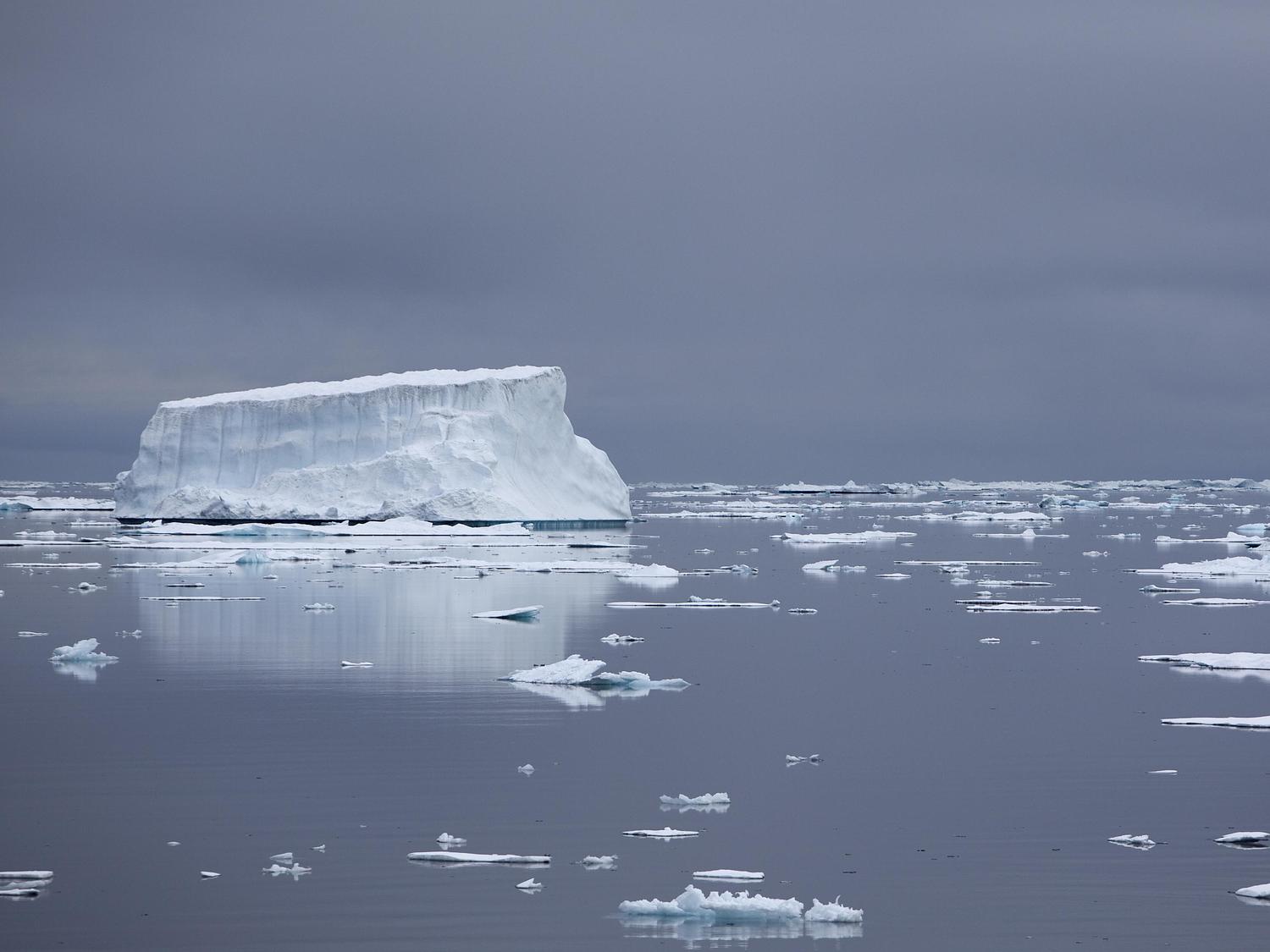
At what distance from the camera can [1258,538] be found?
30547 millimetres

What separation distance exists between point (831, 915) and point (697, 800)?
5.75ft

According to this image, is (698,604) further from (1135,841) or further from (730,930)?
(730,930)

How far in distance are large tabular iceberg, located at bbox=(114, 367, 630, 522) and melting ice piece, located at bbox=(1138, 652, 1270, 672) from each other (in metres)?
23.4

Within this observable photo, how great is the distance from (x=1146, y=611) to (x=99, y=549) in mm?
19225

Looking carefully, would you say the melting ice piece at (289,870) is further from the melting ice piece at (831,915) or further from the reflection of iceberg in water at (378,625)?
the reflection of iceberg in water at (378,625)

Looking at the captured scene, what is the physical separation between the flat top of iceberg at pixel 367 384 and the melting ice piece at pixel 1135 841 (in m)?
30.8

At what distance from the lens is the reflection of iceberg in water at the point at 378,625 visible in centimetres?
1134

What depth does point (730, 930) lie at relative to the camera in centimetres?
484

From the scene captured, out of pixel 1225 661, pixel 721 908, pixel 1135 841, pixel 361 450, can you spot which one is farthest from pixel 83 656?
pixel 361 450

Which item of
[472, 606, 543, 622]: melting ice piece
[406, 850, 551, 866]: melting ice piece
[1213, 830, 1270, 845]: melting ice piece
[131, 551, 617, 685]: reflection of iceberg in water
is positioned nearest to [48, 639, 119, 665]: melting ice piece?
[131, 551, 617, 685]: reflection of iceberg in water

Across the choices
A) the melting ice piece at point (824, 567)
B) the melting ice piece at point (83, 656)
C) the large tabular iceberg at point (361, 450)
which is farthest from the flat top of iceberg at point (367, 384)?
the melting ice piece at point (83, 656)

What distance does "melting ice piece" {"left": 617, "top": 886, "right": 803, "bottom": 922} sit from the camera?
4863mm

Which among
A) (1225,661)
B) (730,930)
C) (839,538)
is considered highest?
(839,538)

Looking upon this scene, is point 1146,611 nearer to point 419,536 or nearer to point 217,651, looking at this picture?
point 217,651
